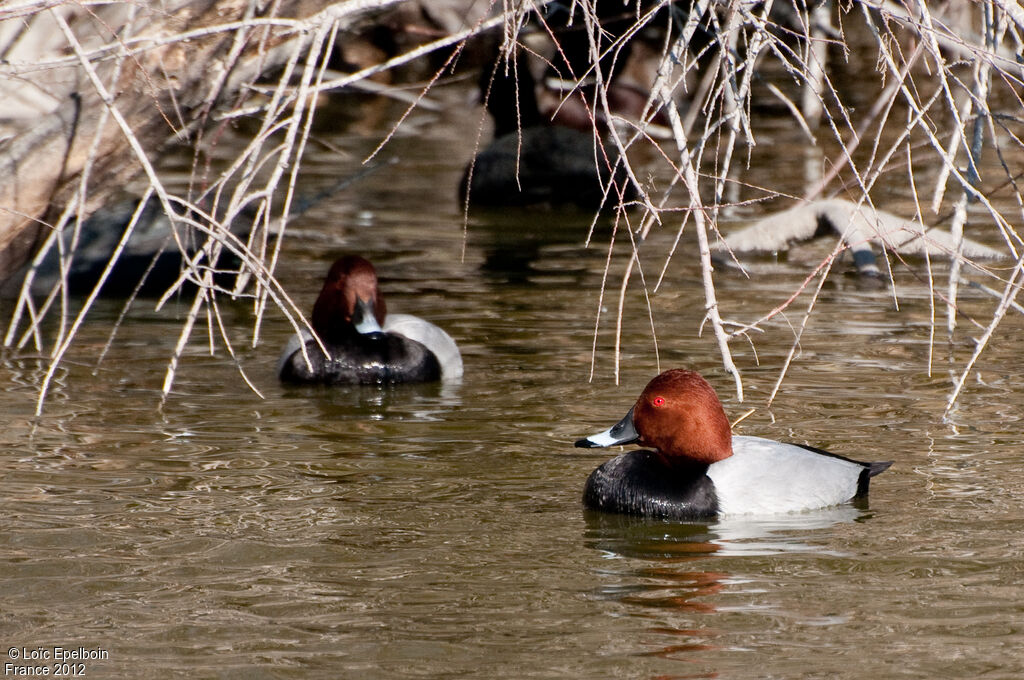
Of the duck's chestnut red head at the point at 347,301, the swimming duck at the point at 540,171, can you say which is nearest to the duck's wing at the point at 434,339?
the duck's chestnut red head at the point at 347,301

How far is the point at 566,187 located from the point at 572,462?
28.9 ft

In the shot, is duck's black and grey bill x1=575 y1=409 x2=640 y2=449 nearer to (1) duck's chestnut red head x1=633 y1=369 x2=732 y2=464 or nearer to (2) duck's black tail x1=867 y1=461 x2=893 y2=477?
(1) duck's chestnut red head x1=633 y1=369 x2=732 y2=464

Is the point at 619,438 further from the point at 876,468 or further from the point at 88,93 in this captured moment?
the point at 88,93

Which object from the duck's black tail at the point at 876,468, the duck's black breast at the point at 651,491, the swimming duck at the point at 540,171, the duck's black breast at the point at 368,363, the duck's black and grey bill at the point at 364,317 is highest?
the swimming duck at the point at 540,171

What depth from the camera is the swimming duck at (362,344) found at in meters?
8.70

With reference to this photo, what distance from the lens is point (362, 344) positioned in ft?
29.1

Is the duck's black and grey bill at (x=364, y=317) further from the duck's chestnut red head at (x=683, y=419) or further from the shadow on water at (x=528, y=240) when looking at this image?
the duck's chestnut red head at (x=683, y=419)

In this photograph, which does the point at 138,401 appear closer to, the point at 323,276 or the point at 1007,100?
the point at 323,276

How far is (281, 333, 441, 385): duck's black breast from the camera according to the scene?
8.64m

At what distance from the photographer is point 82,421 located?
765 centimetres

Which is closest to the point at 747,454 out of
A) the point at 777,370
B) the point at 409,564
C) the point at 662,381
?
the point at 662,381

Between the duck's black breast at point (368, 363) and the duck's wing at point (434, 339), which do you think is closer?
the duck's black breast at point (368, 363)

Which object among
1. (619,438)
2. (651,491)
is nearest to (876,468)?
(651,491)

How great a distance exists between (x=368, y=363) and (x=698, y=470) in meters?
3.05
